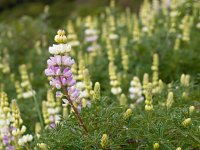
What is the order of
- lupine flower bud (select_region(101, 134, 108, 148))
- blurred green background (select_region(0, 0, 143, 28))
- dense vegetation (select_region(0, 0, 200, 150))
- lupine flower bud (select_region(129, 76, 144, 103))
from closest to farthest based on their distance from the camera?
lupine flower bud (select_region(101, 134, 108, 148)) → dense vegetation (select_region(0, 0, 200, 150)) → lupine flower bud (select_region(129, 76, 144, 103)) → blurred green background (select_region(0, 0, 143, 28))

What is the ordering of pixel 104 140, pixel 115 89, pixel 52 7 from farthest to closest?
pixel 52 7, pixel 115 89, pixel 104 140

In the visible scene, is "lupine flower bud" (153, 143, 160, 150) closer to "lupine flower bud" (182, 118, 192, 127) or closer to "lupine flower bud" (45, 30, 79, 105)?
"lupine flower bud" (182, 118, 192, 127)

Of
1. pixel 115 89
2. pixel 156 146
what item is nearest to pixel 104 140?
pixel 156 146

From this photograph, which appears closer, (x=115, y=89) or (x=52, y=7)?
(x=115, y=89)

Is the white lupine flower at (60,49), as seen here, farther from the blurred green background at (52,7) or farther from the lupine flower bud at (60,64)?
the blurred green background at (52,7)

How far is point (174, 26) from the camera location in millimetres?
6652

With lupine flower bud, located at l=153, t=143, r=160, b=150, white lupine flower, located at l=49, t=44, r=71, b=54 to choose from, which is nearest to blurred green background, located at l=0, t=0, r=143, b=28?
white lupine flower, located at l=49, t=44, r=71, b=54

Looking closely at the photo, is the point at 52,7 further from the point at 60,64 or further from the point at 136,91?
the point at 60,64

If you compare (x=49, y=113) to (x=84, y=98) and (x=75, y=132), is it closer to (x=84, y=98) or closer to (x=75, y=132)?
(x=84, y=98)

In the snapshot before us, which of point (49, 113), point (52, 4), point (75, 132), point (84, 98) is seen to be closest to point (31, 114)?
point (49, 113)

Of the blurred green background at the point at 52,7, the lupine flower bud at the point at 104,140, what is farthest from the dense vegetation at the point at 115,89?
the blurred green background at the point at 52,7

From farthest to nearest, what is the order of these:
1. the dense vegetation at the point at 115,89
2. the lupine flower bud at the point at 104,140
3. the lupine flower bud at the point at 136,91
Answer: the lupine flower bud at the point at 136,91
the dense vegetation at the point at 115,89
the lupine flower bud at the point at 104,140

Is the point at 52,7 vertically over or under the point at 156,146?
over

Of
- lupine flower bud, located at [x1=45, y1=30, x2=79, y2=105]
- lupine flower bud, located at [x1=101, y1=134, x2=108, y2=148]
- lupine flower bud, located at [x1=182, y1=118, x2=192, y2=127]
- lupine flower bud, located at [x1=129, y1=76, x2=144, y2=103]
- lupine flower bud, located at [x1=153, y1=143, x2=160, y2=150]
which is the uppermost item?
lupine flower bud, located at [x1=45, y1=30, x2=79, y2=105]
